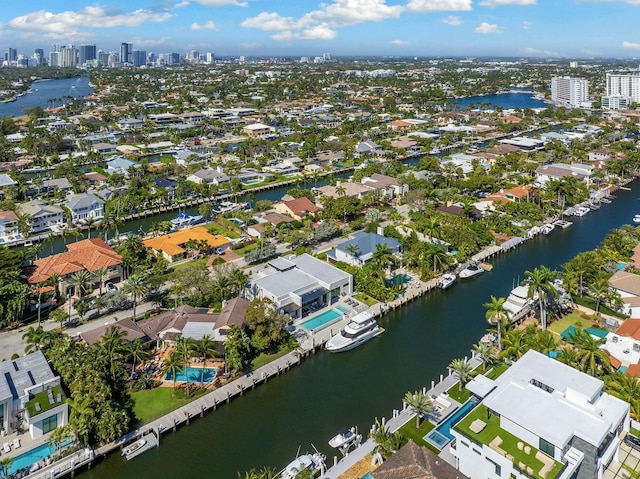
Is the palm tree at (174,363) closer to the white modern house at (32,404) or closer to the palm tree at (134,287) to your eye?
the white modern house at (32,404)

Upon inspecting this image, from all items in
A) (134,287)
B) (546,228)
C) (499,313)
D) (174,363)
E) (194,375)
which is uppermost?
(546,228)

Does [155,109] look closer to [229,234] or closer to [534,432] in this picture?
[229,234]

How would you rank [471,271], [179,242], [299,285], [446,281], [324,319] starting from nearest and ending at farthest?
[324,319] → [299,285] → [446,281] → [471,271] → [179,242]

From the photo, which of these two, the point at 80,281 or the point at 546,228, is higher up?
the point at 546,228

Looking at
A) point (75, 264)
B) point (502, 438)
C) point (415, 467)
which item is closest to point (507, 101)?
point (75, 264)

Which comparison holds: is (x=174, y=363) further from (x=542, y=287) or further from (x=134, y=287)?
(x=542, y=287)

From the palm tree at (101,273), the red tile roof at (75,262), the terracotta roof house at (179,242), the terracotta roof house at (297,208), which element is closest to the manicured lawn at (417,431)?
the palm tree at (101,273)

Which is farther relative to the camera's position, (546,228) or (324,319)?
(546,228)

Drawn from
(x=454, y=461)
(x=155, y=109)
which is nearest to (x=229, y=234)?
(x=454, y=461)
